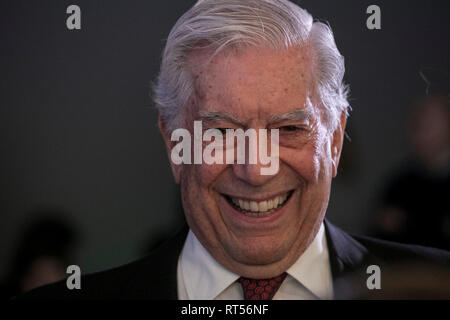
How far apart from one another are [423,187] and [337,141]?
36 centimetres

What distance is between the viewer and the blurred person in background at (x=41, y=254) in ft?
6.36

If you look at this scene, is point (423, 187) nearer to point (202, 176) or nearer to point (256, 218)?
point (256, 218)

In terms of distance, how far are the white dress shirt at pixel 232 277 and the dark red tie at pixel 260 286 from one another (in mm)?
18

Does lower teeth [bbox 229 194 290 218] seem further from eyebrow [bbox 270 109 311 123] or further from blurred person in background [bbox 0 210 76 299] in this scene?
blurred person in background [bbox 0 210 76 299]

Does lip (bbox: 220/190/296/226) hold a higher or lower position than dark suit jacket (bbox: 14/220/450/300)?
higher

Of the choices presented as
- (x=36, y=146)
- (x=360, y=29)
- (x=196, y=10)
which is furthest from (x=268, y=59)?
(x=36, y=146)

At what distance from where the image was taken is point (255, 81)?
65.9 inches

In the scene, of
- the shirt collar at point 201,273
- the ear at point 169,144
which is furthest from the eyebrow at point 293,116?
the shirt collar at point 201,273

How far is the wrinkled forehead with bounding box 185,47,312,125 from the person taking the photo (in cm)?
167

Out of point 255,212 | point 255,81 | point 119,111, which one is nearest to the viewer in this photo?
point 255,81

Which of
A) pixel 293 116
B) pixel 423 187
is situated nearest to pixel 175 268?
pixel 293 116

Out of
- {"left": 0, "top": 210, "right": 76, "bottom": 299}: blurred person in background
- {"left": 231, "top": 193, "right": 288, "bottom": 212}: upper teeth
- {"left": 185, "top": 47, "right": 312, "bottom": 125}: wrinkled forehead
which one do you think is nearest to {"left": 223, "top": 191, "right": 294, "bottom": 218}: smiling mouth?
{"left": 231, "top": 193, "right": 288, "bottom": 212}: upper teeth

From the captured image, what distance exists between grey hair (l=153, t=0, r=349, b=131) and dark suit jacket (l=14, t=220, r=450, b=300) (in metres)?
0.41

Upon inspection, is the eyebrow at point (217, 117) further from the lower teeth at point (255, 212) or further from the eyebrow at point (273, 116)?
the lower teeth at point (255, 212)
